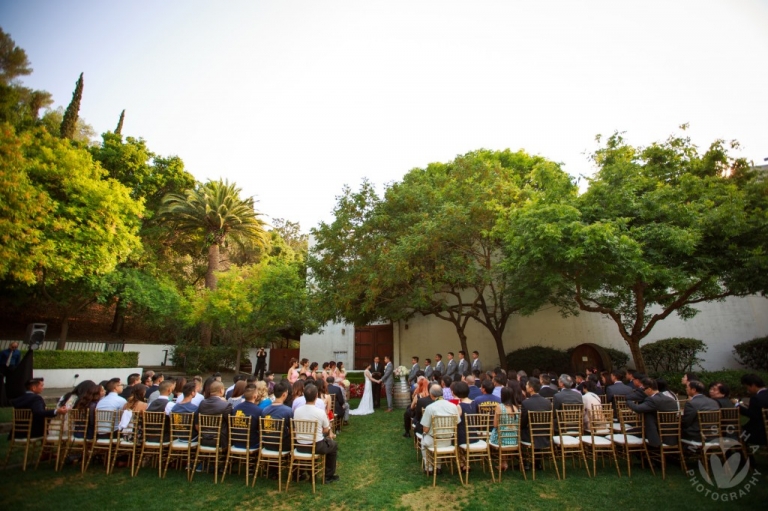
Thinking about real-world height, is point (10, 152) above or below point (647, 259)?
above

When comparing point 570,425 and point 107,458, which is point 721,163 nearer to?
point 570,425

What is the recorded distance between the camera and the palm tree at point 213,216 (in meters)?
24.2

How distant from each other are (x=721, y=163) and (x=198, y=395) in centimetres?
1678

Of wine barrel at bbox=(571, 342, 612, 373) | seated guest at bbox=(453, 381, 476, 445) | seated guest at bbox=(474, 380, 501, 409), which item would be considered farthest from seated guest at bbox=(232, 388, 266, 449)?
wine barrel at bbox=(571, 342, 612, 373)

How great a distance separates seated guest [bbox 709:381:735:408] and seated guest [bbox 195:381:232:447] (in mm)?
7535

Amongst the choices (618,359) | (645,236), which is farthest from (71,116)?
(618,359)

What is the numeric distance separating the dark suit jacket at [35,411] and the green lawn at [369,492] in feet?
1.86

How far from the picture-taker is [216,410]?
577 cm

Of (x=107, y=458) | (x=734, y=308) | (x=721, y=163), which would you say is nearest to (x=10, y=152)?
(x=107, y=458)

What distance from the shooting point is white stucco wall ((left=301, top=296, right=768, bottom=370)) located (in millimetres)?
15648

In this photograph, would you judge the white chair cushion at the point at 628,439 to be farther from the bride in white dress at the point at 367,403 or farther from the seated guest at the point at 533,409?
the bride in white dress at the point at 367,403

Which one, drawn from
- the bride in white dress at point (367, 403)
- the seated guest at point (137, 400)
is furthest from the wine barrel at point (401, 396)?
the seated guest at point (137, 400)

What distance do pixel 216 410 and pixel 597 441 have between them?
5818 millimetres

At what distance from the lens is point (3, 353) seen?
11.0 m
